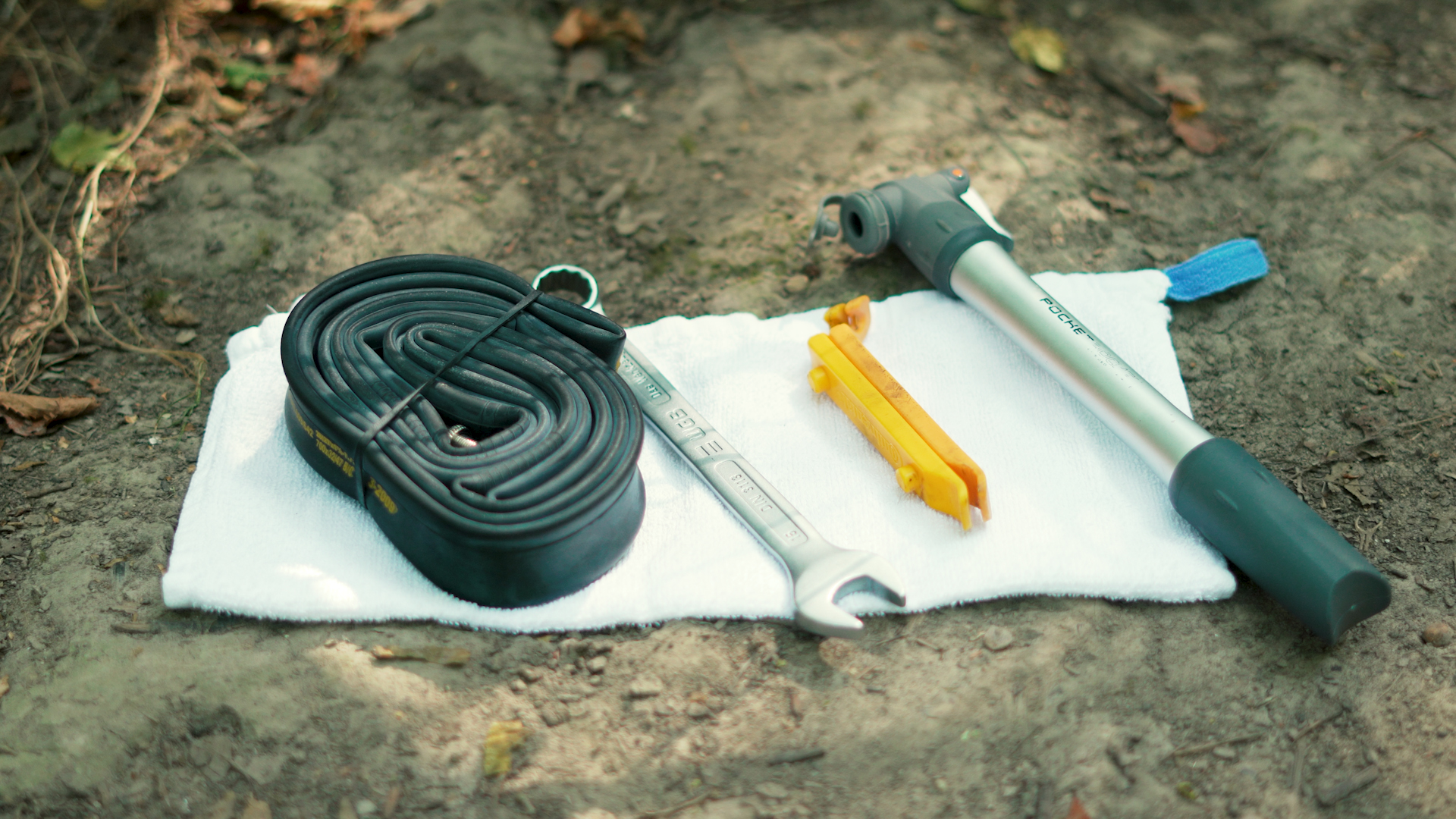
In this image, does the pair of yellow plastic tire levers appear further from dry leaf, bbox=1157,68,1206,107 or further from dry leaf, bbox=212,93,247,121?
dry leaf, bbox=212,93,247,121

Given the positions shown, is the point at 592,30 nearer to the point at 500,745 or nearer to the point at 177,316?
the point at 177,316

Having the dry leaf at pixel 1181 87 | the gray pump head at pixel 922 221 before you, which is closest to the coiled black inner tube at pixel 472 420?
the gray pump head at pixel 922 221

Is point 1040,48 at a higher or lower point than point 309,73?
higher

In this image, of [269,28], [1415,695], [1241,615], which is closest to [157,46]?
[269,28]

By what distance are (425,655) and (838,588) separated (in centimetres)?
69

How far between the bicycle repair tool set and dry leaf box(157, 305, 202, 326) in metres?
0.27

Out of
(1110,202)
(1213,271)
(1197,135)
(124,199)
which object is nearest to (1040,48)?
(1197,135)

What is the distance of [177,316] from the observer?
7.19 feet

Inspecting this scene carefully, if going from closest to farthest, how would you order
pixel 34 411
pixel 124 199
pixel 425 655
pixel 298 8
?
pixel 425 655
pixel 34 411
pixel 124 199
pixel 298 8

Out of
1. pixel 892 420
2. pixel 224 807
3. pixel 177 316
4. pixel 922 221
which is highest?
pixel 922 221

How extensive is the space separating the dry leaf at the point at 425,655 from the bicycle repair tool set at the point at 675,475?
6 centimetres

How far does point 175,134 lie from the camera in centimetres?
257

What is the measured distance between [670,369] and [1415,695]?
143 centimetres

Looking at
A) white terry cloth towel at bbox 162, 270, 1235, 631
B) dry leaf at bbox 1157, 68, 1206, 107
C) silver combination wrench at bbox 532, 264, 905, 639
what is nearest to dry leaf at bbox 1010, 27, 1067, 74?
dry leaf at bbox 1157, 68, 1206, 107
